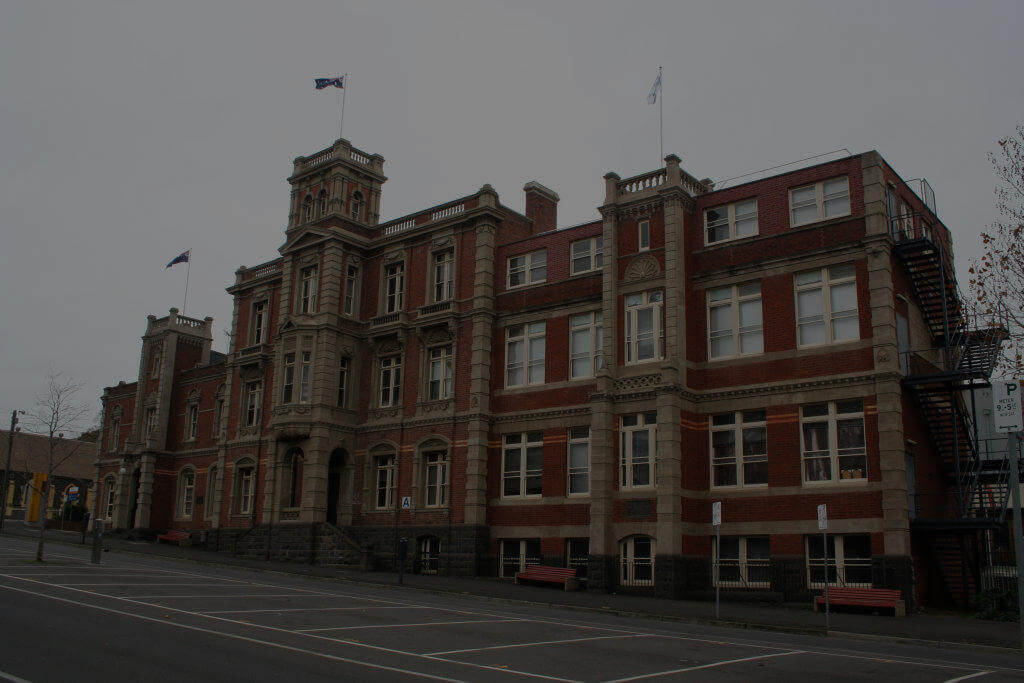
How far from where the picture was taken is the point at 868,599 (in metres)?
24.0

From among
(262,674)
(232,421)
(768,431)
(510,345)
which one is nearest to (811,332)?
(768,431)

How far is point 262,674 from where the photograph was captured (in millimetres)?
11422

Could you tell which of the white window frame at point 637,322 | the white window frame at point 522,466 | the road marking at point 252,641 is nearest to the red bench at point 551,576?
the white window frame at point 522,466

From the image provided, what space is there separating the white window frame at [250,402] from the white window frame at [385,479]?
10276 mm

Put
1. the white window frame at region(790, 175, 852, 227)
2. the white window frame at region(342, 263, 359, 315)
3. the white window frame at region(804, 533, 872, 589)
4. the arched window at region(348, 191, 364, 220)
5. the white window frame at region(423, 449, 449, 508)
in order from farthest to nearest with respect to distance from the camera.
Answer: the arched window at region(348, 191, 364, 220), the white window frame at region(342, 263, 359, 315), the white window frame at region(423, 449, 449, 508), the white window frame at region(790, 175, 852, 227), the white window frame at region(804, 533, 872, 589)

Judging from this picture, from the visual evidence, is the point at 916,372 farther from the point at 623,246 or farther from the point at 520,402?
the point at 520,402

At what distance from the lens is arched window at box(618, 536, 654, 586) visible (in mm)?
29625

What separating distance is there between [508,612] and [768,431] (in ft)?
35.2

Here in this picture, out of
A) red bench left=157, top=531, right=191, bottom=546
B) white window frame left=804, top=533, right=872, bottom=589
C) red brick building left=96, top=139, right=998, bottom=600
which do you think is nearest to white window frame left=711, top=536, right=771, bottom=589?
red brick building left=96, top=139, right=998, bottom=600

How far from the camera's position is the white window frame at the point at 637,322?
30875 mm

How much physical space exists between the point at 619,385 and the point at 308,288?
17.8 metres

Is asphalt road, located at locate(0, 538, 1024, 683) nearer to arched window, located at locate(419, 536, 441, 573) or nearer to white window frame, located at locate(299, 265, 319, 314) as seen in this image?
arched window, located at locate(419, 536, 441, 573)

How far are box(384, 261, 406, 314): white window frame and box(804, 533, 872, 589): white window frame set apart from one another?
20.8 metres

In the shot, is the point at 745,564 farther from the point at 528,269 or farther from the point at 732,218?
the point at 528,269
